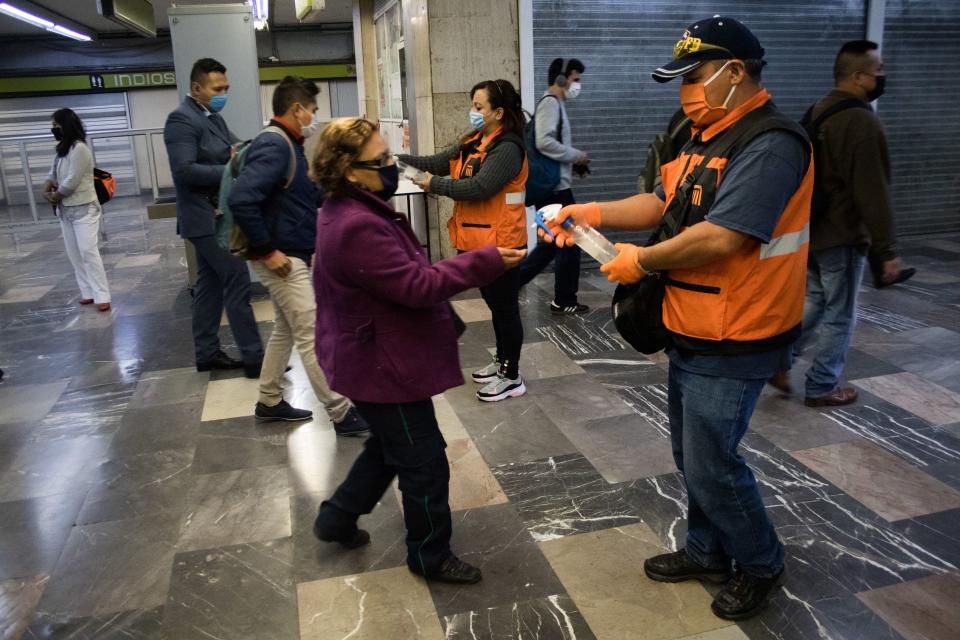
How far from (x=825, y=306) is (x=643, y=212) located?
6.71 feet

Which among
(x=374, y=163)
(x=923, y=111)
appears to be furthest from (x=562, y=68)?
(x=923, y=111)

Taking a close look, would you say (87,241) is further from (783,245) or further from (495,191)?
(783,245)

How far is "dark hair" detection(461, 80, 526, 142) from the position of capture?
413 centimetres

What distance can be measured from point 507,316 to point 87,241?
454 cm

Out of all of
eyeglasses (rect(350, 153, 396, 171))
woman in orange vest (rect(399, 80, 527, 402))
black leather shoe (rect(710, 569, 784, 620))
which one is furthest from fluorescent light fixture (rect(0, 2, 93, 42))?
black leather shoe (rect(710, 569, 784, 620))

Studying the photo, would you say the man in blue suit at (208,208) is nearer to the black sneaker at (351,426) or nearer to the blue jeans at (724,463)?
the black sneaker at (351,426)

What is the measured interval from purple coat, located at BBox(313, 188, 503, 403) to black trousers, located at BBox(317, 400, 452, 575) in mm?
106

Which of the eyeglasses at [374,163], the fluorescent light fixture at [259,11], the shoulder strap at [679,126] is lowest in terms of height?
the eyeglasses at [374,163]

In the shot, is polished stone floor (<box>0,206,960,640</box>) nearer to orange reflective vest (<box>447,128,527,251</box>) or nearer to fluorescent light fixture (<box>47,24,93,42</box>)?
orange reflective vest (<box>447,128,527,251</box>)

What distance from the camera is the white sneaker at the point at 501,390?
15.0 ft

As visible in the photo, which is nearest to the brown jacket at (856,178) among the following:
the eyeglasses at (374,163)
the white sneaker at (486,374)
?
the white sneaker at (486,374)

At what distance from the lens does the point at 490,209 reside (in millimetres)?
4258

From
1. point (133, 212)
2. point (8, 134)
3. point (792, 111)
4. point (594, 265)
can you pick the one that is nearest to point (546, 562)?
point (594, 265)

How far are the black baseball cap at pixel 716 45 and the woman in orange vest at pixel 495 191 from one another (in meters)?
1.83
